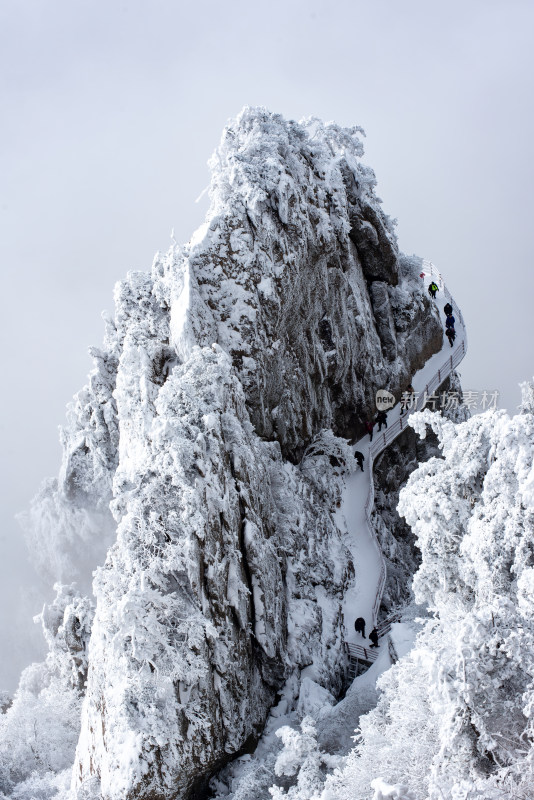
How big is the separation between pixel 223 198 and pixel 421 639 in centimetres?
2053

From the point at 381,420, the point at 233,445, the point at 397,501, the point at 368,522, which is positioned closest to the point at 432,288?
the point at 381,420

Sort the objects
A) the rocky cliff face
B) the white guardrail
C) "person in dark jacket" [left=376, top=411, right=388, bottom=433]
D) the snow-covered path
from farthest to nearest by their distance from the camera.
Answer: "person in dark jacket" [left=376, top=411, right=388, bottom=433] → the white guardrail → the snow-covered path → the rocky cliff face

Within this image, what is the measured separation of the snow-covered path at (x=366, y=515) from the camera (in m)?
28.4

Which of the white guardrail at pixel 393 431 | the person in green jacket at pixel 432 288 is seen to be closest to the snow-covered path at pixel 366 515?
the white guardrail at pixel 393 431

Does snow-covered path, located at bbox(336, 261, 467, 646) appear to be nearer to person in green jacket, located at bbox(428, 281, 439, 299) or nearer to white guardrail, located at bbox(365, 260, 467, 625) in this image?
white guardrail, located at bbox(365, 260, 467, 625)

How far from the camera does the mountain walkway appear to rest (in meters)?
27.5

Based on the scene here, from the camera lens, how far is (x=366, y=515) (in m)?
32.1

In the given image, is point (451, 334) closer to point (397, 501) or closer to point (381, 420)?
point (381, 420)

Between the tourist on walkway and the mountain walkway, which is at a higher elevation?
the tourist on walkway

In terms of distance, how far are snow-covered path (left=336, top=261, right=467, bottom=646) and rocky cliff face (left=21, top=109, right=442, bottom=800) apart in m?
0.82

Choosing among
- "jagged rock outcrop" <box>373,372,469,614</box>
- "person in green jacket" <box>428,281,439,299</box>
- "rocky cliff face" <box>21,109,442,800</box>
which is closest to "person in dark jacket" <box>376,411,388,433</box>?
"rocky cliff face" <box>21,109,442,800</box>

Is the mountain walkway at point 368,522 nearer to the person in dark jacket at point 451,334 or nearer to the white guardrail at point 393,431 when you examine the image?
the white guardrail at point 393,431

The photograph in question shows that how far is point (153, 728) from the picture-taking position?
1939cm

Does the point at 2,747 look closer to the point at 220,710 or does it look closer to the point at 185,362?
the point at 220,710
